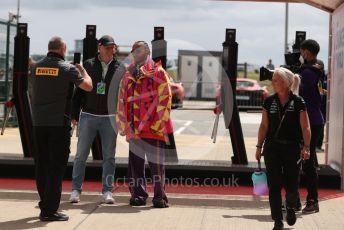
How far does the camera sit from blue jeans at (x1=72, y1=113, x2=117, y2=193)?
8820mm

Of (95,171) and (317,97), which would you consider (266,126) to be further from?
(95,171)

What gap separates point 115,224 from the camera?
7.55m

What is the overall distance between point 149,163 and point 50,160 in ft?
4.65

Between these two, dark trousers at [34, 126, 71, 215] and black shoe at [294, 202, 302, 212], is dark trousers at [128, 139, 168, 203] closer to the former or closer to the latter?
dark trousers at [34, 126, 71, 215]

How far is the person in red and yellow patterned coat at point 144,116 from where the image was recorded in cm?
861

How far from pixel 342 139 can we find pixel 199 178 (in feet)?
6.56

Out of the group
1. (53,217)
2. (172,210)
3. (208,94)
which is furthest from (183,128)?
(53,217)

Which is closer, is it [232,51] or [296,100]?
[296,100]

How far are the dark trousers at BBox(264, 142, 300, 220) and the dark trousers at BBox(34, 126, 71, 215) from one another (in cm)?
209

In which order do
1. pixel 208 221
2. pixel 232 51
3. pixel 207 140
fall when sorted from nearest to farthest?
pixel 208 221, pixel 232 51, pixel 207 140

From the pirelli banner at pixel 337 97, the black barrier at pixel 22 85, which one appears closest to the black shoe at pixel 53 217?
the black barrier at pixel 22 85

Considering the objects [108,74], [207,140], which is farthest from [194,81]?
[108,74]

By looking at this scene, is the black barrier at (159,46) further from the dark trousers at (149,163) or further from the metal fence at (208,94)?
the metal fence at (208,94)

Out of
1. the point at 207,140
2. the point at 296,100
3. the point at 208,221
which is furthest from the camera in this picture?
Answer: the point at 207,140
